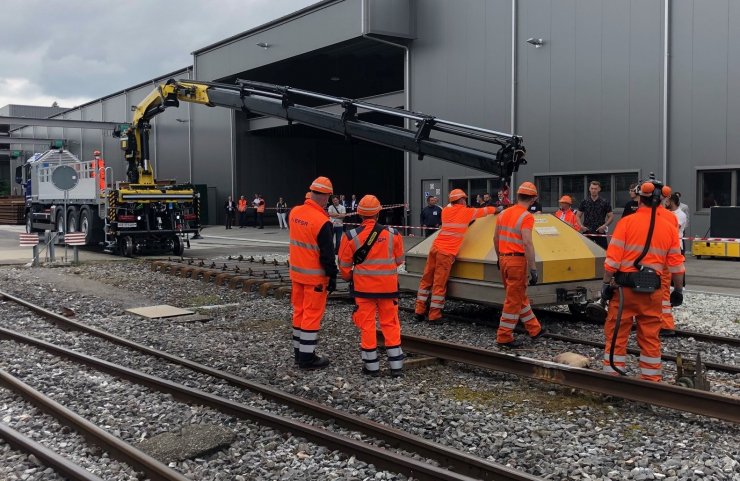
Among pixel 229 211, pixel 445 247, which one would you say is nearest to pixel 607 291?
pixel 445 247

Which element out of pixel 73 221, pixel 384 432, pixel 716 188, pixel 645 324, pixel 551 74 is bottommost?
pixel 384 432

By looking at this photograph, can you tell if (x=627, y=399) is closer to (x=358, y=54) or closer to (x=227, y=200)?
(x=358, y=54)

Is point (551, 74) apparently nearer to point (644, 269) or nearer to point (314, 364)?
point (644, 269)

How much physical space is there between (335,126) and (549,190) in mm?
12195

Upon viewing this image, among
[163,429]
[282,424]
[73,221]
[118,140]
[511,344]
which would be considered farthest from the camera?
[118,140]

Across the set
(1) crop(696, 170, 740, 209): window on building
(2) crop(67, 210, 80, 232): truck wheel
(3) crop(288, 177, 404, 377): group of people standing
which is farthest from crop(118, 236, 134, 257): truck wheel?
(1) crop(696, 170, 740, 209): window on building

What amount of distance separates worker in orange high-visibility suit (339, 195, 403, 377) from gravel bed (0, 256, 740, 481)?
28cm

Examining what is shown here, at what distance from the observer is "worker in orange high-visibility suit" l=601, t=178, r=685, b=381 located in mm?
5797

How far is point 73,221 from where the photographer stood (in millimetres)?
20188

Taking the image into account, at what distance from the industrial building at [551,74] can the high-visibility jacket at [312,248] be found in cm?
1429

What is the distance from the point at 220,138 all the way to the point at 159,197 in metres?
18.1

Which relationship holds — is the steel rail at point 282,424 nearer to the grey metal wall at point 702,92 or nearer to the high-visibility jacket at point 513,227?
the high-visibility jacket at point 513,227

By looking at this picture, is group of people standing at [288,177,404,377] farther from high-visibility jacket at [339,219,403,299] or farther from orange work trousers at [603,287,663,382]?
orange work trousers at [603,287,663,382]

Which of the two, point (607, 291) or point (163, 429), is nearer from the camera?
point (163, 429)
